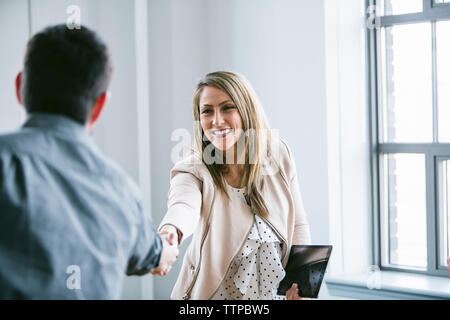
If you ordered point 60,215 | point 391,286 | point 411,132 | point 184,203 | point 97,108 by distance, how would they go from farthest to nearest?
point 411,132, point 391,286, point 184,203, point 97,108, point 60,215

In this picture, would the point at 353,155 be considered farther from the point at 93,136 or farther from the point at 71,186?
the point at 71,186

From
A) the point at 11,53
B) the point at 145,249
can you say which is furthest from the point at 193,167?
the point at 11,53

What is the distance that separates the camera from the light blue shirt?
0.80 meters

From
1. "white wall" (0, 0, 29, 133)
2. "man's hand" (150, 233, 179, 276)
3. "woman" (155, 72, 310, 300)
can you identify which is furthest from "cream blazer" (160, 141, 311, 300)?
"white wall" (0, 0, 29, 133)

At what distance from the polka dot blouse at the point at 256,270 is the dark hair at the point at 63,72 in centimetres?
80

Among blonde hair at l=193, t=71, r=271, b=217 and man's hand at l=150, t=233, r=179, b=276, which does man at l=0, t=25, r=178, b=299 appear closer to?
man's hand at l=150, t=233, r=179, b=276

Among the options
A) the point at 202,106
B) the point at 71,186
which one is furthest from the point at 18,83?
the point at 202,106

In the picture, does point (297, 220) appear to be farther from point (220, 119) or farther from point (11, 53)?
point (11, 53)

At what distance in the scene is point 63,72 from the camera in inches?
35.5

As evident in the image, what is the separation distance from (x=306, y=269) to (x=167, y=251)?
1.80 ft

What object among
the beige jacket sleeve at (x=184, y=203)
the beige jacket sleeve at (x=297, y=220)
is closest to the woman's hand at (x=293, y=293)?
the beige jacket sleeve at (x=297, y=220)

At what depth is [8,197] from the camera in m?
0.79

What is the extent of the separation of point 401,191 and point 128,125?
1.36m
